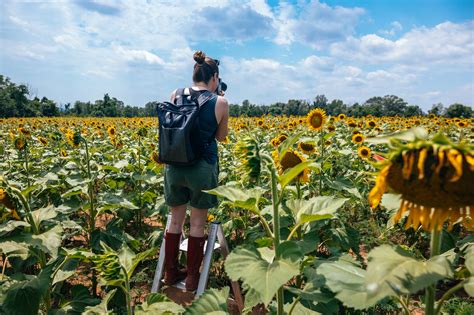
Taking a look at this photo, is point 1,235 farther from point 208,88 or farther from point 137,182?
point 137,182

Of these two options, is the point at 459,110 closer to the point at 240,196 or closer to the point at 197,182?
the point at 197,182

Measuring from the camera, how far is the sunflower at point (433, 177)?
890mm

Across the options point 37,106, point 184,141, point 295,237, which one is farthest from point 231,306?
point 37,106

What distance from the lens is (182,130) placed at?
109 inches

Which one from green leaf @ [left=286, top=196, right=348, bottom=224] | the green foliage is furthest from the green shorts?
the green foliage

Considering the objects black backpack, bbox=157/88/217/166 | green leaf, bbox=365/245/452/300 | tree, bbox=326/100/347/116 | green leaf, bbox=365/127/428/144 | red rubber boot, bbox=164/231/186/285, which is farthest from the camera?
tree, bbox=326/100/347/116

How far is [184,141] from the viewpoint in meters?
2.77

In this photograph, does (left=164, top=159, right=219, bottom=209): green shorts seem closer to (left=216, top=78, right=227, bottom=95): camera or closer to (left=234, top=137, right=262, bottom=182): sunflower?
(left=216, top=78, right=227, bottom=95): camera

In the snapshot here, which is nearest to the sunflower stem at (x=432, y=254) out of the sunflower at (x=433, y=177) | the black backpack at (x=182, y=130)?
the sunflower at (x=433, y=177)

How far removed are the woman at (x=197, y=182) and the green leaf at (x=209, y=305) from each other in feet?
4.25

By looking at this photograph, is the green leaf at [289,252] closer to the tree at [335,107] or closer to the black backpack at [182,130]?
the black backpack at [182,130]

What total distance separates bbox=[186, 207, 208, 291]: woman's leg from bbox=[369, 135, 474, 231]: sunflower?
226 cm

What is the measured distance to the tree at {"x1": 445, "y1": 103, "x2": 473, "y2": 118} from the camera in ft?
76.3

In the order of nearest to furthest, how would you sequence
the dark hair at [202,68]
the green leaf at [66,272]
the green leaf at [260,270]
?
the green leaf at [260,270] < the green leaf at [66,272] < the dark hair at [202,68]
